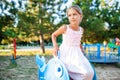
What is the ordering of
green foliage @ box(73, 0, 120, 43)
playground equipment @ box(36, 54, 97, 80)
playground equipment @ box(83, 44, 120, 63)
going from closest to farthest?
playground equipment @ box(36, 54, 97, 80) → playground equipment @ box(83, 44, 120, 63) → green foliage @ box(73, 0, 120, 43)

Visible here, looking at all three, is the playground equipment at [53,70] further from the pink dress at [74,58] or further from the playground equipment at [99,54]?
the playground equipment at [99,54]

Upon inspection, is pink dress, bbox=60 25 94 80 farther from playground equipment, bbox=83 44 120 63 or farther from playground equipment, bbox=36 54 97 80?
playground equipment, bbox=83 44 120 63

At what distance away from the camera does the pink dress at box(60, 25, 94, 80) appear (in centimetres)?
296

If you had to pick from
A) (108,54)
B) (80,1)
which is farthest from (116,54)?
(80,1)

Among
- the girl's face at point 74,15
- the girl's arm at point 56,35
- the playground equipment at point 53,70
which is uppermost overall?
the girl's face at point 74,15

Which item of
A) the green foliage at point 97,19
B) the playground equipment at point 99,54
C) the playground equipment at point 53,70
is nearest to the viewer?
the playground equipment at point 53,70

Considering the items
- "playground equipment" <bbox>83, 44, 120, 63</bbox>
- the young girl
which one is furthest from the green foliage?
the young girl

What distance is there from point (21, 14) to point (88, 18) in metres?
4.09

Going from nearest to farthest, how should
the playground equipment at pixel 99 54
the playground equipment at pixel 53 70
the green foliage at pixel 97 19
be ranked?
the playground equipment at pixel 53 70
the playground equipment at pixel 99 54
the green foliage at pixel 97 19

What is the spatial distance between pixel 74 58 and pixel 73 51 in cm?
8

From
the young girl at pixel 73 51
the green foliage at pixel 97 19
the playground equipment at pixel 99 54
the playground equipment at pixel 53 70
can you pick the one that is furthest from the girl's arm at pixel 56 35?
the green foliage at pixel 97 19

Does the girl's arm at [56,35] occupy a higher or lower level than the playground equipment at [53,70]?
higher

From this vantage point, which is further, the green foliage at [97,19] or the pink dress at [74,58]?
→ the green foliage at [97,19]

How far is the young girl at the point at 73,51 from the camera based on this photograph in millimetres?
2975
